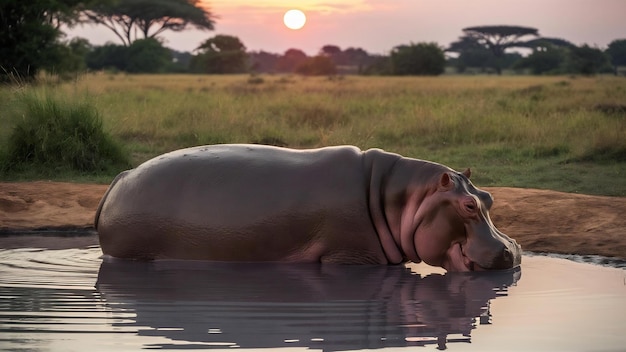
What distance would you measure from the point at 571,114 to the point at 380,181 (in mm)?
9488

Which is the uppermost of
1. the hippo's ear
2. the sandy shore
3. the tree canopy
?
the tree canopy

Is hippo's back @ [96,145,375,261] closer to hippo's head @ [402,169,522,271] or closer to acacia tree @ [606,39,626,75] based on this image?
hippo's head @ [402,169,522,271]

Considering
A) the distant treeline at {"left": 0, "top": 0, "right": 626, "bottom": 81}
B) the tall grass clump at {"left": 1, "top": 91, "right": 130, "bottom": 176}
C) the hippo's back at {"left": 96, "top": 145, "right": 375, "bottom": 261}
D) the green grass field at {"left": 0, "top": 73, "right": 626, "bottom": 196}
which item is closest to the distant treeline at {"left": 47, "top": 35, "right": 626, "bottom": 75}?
the distant treeline at {"left": 0, "top": 0, "right": 626, "bottom": 81}

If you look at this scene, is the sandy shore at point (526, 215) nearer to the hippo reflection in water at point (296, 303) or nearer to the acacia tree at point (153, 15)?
the hippo reflection in water at point (296, 303)

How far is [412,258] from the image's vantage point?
5207 mm

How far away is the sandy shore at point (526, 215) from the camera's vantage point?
19.9 feet

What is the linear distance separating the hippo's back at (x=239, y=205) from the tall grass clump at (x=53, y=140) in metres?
4.25

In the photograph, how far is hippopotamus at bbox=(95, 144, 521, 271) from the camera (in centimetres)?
503

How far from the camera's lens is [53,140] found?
376 inches

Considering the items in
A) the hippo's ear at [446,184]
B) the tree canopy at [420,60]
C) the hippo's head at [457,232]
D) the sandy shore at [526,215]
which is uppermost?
the tree canopy at [420,60]

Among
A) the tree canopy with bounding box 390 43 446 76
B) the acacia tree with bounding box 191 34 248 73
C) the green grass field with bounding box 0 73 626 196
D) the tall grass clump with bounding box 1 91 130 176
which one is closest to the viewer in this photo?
the tall grass clump with bounding box 1 91 130 176

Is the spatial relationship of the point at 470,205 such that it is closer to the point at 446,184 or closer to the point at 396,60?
the point at 446,184

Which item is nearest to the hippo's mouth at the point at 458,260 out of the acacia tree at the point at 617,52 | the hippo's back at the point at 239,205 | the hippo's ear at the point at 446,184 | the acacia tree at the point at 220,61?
the hippo's ear at the point at 446,184

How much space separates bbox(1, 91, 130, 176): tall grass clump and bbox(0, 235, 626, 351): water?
13.0 feet
